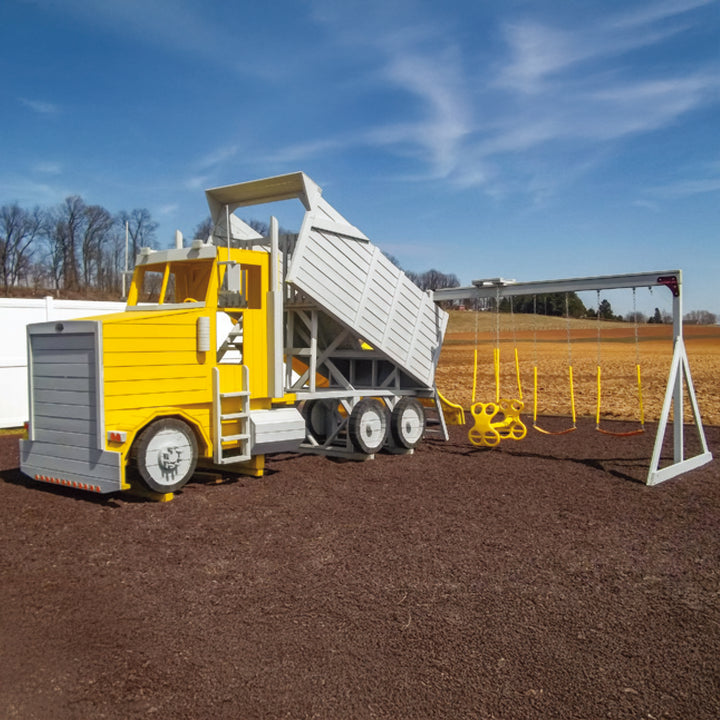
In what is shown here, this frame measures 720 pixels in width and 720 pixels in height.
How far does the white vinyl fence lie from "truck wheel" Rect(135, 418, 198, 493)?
267 inches

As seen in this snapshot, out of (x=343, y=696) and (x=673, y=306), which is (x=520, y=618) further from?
(x=673, y=306)

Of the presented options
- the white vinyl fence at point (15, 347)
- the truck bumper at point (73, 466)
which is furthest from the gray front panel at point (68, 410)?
the white vinyl fence at point (15, 347)

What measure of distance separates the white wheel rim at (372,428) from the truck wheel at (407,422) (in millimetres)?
253

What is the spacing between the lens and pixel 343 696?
3762 millimetres

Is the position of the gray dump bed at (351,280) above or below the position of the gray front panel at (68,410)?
above

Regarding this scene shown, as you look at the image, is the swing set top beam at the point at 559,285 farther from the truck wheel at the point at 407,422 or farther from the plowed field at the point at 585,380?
the truck wheel at the point at 407,422

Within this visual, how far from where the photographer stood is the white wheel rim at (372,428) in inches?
423

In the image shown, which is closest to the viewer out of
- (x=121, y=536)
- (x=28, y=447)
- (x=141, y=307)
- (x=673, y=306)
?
(x=121, y=536)

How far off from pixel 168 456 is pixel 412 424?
4591 mm

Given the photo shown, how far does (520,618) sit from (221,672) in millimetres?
2043

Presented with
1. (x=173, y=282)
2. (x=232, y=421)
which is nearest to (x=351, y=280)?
(x=173, y=282)

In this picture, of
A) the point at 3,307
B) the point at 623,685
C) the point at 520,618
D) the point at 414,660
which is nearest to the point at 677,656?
the point at 623,685

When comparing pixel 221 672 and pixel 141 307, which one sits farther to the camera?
pixel 141 307

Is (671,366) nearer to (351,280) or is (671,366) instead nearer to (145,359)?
(351,280)
